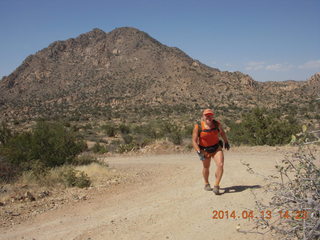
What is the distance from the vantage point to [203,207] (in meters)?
5.59

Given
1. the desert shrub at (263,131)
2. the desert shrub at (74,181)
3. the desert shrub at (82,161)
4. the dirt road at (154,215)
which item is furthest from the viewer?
the desert shrub at (263,131)

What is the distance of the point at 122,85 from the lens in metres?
71.7

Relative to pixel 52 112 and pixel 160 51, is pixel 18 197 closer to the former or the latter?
pixel 52 112

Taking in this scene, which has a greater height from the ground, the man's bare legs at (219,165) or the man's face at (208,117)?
the man's face at (208,117)

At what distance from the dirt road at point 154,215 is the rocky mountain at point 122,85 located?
4237 centimetres

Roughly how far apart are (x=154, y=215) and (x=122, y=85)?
67.5 m

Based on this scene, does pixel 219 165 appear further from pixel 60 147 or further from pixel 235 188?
pixel 60 147

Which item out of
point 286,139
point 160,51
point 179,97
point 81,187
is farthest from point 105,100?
point 81,187

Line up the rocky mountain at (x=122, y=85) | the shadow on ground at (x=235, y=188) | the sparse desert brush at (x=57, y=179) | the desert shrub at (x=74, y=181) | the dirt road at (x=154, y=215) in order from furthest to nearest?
the rocky mountain at (x=122, y=85), the sparse desert brush at (x=57, y=179), the desert shrub at (x=74, y=181), the shadow on ground at (x=235, y=188), the dirt road at (x=154, y=215)

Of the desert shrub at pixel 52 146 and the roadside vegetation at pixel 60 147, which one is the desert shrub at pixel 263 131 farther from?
the desert shrub at pixel 52 146

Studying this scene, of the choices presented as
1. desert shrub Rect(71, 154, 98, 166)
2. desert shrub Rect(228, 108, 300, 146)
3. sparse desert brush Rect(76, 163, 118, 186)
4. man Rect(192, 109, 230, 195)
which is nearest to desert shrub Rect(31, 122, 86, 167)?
desert shrub Rect(71, 154, 98, 166)

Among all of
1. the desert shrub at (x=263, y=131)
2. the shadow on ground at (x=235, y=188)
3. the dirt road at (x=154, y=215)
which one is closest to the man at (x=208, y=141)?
the shadow on ground at (x=235, y=188)

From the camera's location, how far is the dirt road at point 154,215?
4742 mm

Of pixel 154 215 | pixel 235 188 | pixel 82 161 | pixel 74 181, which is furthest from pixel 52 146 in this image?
pixel 235 188
